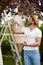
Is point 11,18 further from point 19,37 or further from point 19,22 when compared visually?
point 19,37

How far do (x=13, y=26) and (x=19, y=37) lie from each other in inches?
19.5

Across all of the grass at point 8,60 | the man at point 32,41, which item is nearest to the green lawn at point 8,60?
the grass at point 8,60

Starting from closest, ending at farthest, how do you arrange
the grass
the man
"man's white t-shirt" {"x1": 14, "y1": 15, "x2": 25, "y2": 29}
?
the man, "man's white t-shirt" {"x1": 14, "y1": 15, "x2": 25, "y2": 29}, the grass

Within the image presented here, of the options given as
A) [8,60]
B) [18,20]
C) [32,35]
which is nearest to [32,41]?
[32,35]

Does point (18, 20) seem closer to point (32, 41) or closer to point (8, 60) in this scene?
point (32, 41)

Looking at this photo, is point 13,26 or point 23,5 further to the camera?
point 13,26

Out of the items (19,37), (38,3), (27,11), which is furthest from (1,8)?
(19,37)

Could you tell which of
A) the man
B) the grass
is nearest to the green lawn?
the grass

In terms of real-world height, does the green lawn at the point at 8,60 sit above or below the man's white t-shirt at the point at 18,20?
below

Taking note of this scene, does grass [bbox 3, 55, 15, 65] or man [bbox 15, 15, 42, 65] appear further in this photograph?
grass [bbox 3, 55, 15, 65]

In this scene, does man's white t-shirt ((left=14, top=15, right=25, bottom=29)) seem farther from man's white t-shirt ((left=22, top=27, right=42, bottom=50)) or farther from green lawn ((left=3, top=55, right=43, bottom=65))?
green lawn ((left=3, top=55, right=43, bottom=65))

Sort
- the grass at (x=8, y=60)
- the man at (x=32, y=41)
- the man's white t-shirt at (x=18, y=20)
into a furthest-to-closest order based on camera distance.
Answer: the grass at (x=8, y=60)
the man's white t-shirt at (x=18, y=20)
the man at (x=32, y=41)

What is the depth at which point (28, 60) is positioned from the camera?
A: 21.7ft

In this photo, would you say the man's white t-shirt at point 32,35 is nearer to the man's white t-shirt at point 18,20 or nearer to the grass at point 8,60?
the man's white t-shirt at point 18,20
